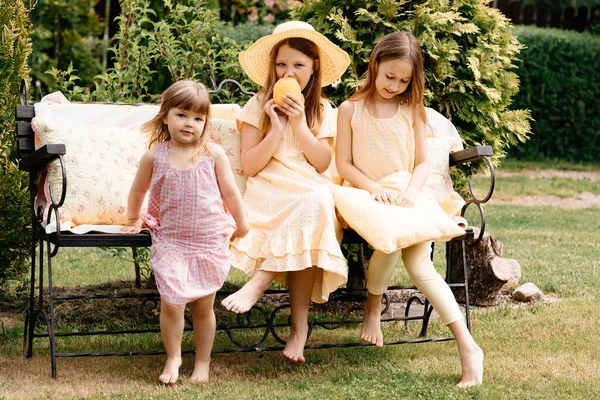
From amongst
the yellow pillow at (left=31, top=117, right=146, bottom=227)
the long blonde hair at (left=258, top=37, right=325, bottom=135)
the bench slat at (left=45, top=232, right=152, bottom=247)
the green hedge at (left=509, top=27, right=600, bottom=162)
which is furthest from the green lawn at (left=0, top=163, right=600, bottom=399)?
the green hedge at (left=509, top=27, right=600, bottom=162)

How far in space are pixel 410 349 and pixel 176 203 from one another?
4.26 feet

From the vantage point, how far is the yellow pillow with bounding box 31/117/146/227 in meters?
3.51

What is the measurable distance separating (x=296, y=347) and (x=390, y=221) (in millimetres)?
614

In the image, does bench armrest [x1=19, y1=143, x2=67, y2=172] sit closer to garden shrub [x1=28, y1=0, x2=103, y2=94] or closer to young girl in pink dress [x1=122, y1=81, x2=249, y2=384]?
young girl in pink dress [x1=122, y1=81, x2=249, y2=384]

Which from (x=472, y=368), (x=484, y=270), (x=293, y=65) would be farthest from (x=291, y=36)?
(x=484, y=270)

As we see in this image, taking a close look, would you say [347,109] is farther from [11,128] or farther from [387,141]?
[11,128]

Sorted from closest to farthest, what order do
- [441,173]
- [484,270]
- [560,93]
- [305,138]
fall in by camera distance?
[305,138], [441,173], [484,270], [560,93]

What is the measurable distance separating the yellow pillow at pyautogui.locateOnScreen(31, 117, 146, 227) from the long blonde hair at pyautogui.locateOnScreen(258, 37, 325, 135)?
0.61 metres

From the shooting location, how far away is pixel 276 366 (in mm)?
3564

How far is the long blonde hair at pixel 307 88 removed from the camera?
3.68 metres

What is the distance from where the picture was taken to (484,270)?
4.66 meters

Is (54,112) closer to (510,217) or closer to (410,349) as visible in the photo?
(410,349)

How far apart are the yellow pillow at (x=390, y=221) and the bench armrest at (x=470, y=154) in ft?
1.18

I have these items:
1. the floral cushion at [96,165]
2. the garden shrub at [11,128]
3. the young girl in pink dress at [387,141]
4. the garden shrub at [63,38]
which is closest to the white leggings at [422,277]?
the young girl in pink dress at [387,141]
